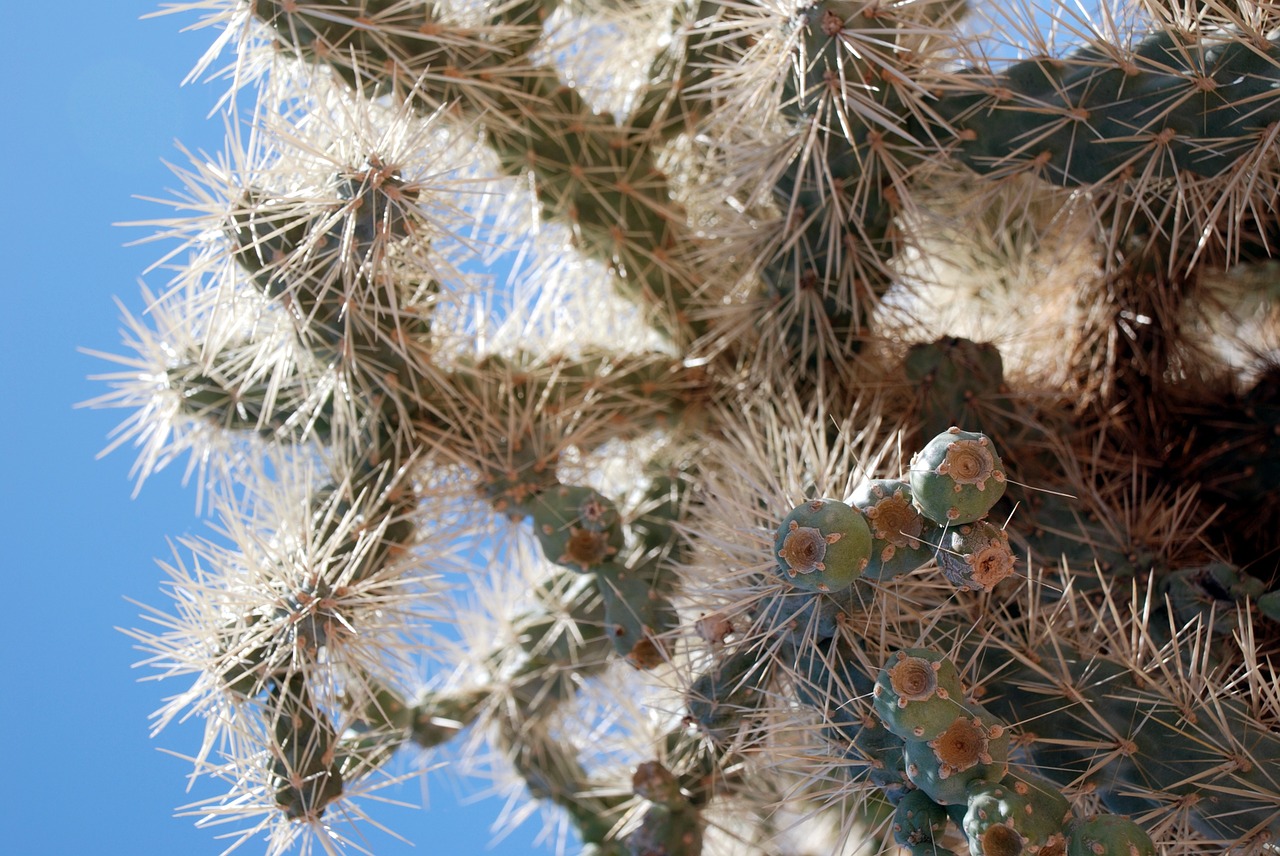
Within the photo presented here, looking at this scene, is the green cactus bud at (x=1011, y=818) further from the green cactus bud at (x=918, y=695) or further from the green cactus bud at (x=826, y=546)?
the green cactus bud at (x=826, y=546)

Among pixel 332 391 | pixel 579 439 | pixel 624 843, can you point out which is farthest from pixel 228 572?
pixel 624 843

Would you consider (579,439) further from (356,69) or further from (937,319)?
(937,319)

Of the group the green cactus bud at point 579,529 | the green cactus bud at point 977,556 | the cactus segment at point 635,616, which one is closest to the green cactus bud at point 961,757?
the green cactus bud at point 977,556

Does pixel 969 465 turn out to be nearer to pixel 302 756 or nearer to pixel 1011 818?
pixel 1011 818

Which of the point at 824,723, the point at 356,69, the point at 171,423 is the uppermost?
the point at 356,69

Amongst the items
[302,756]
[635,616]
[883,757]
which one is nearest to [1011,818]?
[883,757]

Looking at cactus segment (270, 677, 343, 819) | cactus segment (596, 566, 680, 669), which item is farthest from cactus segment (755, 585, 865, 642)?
cactus segment (270, 677, 343, 819)

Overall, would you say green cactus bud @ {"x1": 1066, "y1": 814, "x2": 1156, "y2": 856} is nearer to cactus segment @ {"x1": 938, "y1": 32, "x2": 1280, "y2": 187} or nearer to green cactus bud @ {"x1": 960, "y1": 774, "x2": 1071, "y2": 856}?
green cactus bud @ {"x1": 960, "y1": 774, "x2": 1071, "y2": 856}
